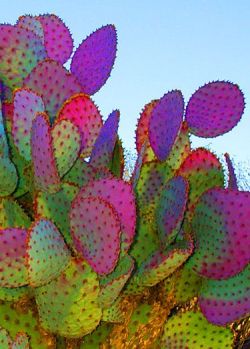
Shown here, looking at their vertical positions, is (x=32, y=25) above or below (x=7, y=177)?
above

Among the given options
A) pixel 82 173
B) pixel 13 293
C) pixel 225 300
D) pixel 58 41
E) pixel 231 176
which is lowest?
pixel 13 293

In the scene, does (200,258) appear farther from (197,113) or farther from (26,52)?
(26,52)


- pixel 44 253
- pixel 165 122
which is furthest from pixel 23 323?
pixel 165 122

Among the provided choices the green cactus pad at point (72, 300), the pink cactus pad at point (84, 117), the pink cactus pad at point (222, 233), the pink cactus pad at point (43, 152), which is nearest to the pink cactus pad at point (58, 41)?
the pink cactus pad at point (84, 117)

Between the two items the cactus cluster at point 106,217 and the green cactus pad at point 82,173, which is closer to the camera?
the cactus cluster at point 106,217

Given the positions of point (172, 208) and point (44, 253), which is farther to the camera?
point (172, 208)

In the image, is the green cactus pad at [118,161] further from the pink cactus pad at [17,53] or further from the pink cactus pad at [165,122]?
the pink cactus pad at [17,53]

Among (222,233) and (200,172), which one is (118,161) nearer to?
(200,172)
